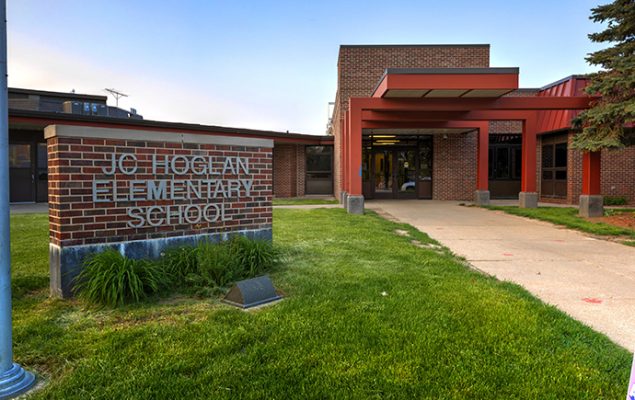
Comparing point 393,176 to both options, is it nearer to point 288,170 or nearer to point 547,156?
point 288,170

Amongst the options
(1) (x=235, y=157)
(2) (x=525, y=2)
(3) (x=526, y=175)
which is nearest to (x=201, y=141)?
(1) (x=235, y=157)

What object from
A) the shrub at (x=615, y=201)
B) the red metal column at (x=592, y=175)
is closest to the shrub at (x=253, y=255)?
the red metal column at (x=592, y=175)

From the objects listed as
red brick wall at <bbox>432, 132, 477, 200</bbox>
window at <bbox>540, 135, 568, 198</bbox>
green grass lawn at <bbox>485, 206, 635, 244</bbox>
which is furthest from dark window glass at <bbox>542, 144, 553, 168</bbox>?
green grass lawn at <bbox>485, 206, 635, 244</bbox>

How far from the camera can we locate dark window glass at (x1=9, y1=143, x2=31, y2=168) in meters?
18.4

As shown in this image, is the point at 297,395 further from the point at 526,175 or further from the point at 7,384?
the point at 526,175

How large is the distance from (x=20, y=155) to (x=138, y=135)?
55.6ft

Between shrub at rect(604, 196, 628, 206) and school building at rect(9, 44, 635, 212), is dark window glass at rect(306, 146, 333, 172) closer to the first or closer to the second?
school building at rect(9, 44, 635, 212)

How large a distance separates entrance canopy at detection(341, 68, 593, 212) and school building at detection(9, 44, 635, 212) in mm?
31

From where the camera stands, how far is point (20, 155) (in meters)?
18.5

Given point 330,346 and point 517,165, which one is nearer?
point 330,346

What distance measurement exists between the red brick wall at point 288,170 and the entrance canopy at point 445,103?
23.3 feet

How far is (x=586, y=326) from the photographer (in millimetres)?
3762

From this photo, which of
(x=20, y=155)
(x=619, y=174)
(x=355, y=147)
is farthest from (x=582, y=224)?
(x=20, y=155)

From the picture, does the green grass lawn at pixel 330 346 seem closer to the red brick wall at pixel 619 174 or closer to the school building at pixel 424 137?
the school building at pixel 424 137
